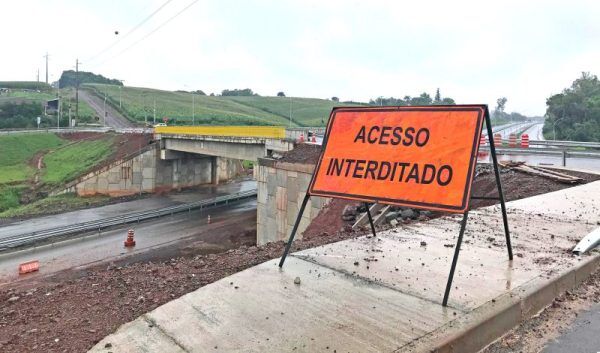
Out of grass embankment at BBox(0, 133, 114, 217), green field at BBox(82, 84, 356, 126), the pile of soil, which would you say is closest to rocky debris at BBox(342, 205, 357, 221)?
grass embankment at BBox(0, 133, 114, 217)

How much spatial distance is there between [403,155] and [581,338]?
2678mm

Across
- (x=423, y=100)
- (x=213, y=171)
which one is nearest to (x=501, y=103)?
(x=423, y=100)

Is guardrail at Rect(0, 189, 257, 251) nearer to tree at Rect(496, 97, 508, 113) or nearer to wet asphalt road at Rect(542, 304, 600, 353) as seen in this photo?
wet asphalt road at Rect(542, 304, 600, 353)

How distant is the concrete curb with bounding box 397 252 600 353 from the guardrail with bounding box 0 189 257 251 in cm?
2737

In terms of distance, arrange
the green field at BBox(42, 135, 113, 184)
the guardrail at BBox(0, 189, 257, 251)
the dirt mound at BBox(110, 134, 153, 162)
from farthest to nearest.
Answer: the dirt mound at BBox(110, 134, 153, 162) → the green field at BBox(42, 135, 113, 184) → the guardrail at BBox(0, 189, 257, 251)

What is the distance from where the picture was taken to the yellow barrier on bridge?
30703mm

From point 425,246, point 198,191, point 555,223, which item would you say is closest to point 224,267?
point 425,246

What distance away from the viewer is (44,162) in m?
48.8

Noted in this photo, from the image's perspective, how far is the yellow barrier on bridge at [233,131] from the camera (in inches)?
1209

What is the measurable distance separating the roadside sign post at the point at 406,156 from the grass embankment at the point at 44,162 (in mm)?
36213

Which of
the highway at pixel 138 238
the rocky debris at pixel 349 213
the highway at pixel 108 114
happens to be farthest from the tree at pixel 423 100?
the rocky debris at pixel 349 213

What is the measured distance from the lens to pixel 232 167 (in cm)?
5528

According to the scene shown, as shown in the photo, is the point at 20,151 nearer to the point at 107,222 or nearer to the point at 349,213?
the point at 107,222

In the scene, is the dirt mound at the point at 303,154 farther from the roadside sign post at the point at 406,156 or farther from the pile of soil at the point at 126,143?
the pile of soil at the point at 126,143
